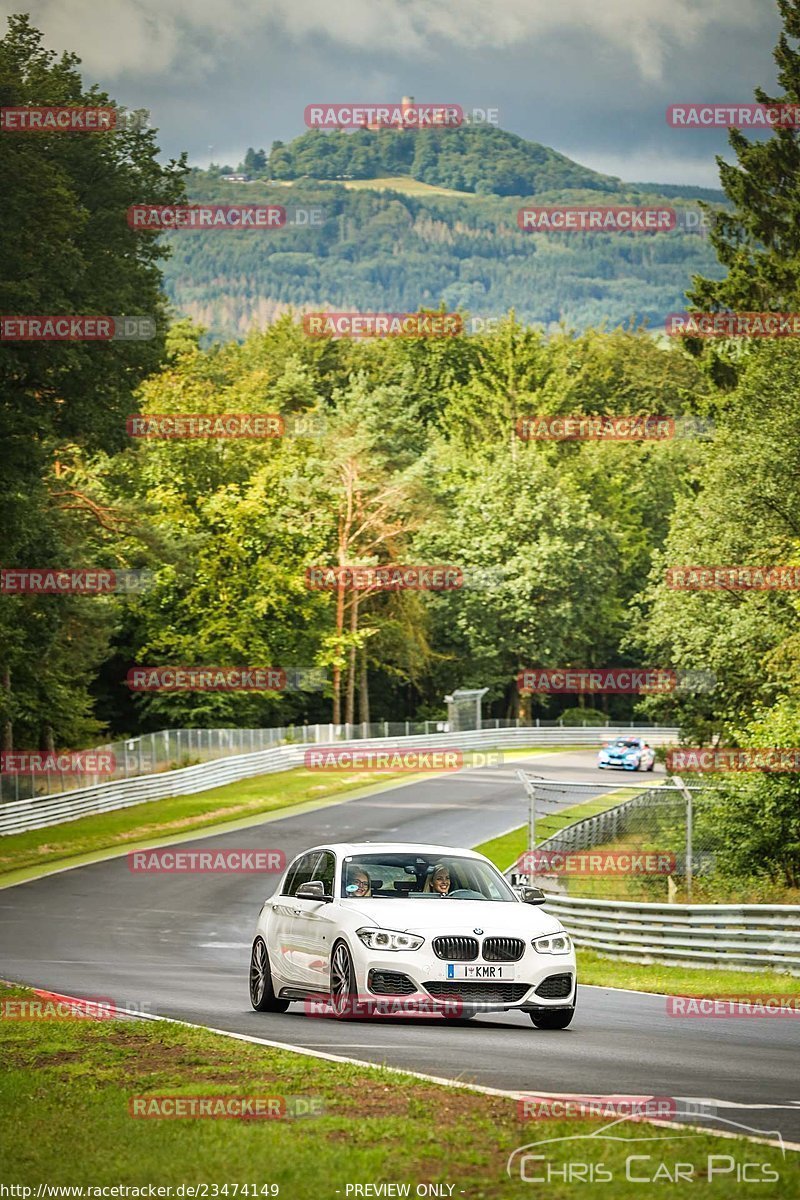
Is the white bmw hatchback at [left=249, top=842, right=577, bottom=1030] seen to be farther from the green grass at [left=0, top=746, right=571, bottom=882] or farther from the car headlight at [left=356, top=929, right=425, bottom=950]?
the green grass at [left=0, top=746, right=571, bottom=882]

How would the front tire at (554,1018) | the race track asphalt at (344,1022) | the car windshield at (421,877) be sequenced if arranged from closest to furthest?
the race track asphalt at (344,1022)
the front tire at (554,1018)
the car windshield at (421,877)

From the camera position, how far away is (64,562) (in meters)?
45.8

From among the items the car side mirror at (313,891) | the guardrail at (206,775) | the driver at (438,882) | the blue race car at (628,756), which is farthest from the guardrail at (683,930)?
the blue race car at (628,756)

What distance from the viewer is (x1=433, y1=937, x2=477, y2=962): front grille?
43.4 ft

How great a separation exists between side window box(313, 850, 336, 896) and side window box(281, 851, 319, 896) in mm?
143

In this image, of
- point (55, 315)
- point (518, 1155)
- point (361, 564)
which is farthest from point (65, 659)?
point (518, 1155)

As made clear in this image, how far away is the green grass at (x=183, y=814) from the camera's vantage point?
43.3 m

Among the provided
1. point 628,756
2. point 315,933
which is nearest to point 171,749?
point 628,756

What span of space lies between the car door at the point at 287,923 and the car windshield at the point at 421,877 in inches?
26.4

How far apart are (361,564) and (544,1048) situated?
64334mm

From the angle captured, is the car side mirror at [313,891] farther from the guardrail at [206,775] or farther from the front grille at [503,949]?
the guardrail at [206,775]

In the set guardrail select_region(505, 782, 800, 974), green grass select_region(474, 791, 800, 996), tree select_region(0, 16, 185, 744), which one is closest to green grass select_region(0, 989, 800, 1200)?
guardrail select_region(505, 782, 800, 974)

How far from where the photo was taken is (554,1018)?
545 inches

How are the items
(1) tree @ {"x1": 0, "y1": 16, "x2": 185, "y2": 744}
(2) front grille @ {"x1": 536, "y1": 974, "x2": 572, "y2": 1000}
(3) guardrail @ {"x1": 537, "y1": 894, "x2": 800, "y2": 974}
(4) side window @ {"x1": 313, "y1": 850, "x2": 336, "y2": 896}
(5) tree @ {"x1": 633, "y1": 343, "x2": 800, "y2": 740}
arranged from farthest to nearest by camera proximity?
1. (5) tree @ {"x1": 633, "y1": 343, "x2": 800, "y2": 740}
2. (1) tree @ {"x1": 0, "y1": 16, "x2": 185, "y2": 744}
3. (3) guardrail @ {"x1": 537, "y1": 894, "x2": 800, "y2": 974}
4. (4) side window @ {"x1": 313, "y1": 850, "x2": 336, "y2": 896}
5. (2) front grille @ {"x1": 536, "y1": 974, "x2": 572, "y2": 1000}
